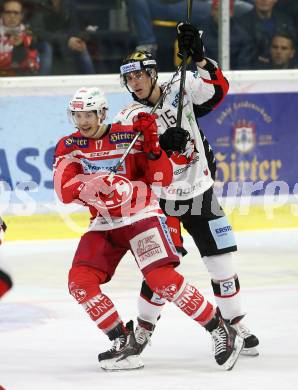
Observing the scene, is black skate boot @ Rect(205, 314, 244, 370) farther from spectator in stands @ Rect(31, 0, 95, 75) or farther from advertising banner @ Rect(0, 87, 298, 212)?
→ spectator in stands @ Rect(31, 0, 95, 75)

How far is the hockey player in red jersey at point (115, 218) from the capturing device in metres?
4.91

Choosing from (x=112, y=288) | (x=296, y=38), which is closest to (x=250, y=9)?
(x=296, y=38)

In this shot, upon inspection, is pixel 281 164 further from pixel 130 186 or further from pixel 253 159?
pixel 130 186

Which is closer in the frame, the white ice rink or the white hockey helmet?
the white ice rink

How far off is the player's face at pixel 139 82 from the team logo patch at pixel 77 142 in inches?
16.8

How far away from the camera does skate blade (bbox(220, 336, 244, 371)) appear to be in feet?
16.3

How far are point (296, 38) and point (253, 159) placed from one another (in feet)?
3.35

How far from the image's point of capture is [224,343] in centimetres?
497

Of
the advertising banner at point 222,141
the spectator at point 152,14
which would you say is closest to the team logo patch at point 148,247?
the advertising banner at point 222,141

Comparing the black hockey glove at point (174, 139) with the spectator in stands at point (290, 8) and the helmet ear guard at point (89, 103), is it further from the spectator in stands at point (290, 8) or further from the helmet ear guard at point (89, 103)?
the spectator in stands at point (290, 8)

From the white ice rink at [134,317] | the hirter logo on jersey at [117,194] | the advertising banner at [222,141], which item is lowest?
the white ice rink at [134,317]

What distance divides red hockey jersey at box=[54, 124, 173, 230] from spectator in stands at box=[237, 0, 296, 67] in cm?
368

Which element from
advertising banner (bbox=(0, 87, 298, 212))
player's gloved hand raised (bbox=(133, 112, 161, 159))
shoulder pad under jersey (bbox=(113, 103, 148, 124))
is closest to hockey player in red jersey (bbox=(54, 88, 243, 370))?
player's gloved hand raised (bbox=(133, 112, 161, 159))

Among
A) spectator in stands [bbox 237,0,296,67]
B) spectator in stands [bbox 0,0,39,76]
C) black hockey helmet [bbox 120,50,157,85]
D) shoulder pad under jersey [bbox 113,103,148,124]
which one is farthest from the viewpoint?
spectator in stands [bbox 237,0,296,67]
